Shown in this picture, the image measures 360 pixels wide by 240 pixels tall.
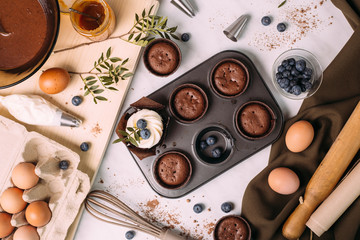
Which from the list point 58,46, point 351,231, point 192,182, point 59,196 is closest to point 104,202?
point 59,196

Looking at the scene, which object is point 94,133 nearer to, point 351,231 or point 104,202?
point 104,202

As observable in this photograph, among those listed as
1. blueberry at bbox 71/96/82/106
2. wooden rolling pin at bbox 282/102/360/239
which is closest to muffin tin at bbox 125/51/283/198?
wooden rolling pin at bbox 282/102/360/239

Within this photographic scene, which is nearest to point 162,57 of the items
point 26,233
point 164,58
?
point 164,58

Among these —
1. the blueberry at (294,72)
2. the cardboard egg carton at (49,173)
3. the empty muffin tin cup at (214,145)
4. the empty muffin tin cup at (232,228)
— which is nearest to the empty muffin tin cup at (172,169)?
the empty muffin tin cup at (214,145)

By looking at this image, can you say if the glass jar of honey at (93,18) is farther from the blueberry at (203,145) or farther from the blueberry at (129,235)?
the blueberry at (129,235)

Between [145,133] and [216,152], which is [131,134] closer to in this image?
[145,133]
